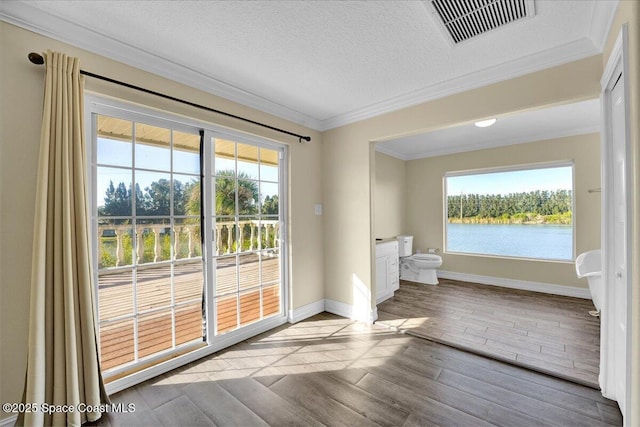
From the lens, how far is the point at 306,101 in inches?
118

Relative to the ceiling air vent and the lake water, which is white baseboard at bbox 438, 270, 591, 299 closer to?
the lake water

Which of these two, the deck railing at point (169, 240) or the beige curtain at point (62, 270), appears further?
the deck railing at point (169, 240)

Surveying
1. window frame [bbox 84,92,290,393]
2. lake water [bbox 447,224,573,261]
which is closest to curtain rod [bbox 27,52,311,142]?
window frame [bbox 84,92,290,393]

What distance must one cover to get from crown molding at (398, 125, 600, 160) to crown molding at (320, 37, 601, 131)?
2.08 metres

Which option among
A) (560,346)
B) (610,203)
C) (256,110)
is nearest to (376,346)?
(560,346)

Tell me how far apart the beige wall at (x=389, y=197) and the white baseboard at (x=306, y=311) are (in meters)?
1.72

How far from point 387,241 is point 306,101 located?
7.98 ft

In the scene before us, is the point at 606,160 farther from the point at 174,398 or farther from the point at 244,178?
the point at 174,398

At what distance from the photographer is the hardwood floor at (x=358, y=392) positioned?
5.66 ft

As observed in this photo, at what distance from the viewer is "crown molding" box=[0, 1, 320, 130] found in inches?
62.6

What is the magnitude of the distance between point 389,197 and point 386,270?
1.62 metres

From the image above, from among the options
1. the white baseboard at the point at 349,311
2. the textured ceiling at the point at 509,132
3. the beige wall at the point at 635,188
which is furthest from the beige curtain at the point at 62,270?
the textured ceiling at the point at 509,132

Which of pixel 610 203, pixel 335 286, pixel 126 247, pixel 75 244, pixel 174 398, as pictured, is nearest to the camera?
pixel 75 244

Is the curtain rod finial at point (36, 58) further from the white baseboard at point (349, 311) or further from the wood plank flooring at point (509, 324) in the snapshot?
the wood plank flooring at point (509, 324)
